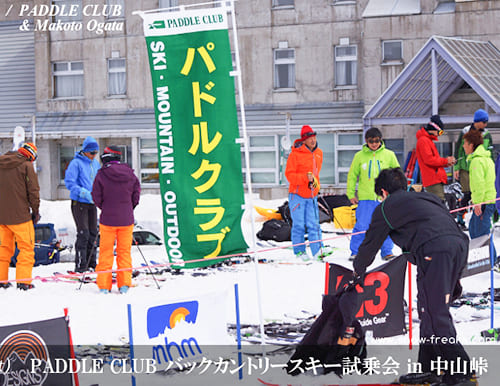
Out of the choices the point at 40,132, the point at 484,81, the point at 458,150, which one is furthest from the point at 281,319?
the point at 40,132

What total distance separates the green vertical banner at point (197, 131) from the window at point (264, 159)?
1953 centimetres

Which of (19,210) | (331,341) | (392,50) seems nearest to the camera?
(331,341)

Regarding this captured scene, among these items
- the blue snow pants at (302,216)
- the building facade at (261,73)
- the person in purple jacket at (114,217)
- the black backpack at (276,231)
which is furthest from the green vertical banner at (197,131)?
the building facade at (261,73)

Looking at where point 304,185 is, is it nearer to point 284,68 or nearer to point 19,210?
point 19,210

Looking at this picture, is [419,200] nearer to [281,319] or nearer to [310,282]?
[281,319]

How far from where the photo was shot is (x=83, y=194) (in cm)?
991

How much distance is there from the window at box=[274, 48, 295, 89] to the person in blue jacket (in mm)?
16597

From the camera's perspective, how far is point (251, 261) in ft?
36.9

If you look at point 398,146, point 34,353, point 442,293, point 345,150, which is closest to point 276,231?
point 442,293

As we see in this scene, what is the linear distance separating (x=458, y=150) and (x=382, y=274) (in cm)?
803

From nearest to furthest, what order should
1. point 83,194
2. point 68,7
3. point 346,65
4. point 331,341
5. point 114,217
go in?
1. point 331,341
2. point 114,217
3. point 83,194
4. point 346,65
5. point 68,7

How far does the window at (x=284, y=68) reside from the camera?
25984mm

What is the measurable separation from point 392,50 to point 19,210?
696 inches

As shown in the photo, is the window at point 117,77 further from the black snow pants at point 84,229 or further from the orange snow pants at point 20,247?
the orange snow pants at point 20,247
